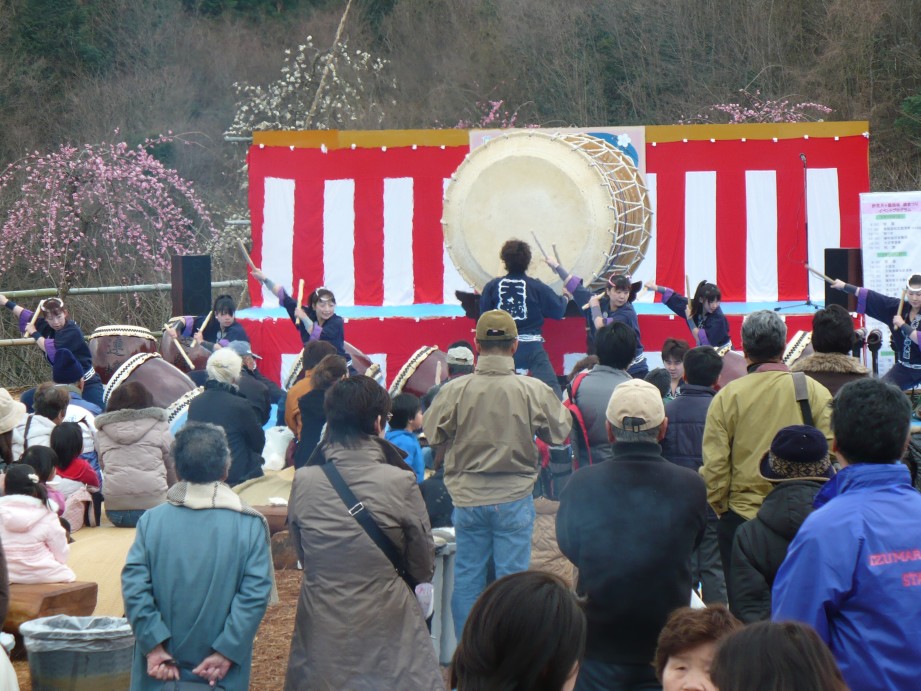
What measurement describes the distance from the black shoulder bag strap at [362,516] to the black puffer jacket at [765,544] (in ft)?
3.38

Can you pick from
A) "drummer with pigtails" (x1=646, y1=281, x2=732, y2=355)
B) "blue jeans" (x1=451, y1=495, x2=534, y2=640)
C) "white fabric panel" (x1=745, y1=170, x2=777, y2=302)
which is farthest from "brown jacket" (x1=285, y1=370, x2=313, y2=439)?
"white fabric panel" (x1=745, y1=170, x2=777, y2=302)

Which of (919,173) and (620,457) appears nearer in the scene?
(620,457)

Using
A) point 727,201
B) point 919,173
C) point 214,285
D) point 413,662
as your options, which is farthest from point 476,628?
point 919,173

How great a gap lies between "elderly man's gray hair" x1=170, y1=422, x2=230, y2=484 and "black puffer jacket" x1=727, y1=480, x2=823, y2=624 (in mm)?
1557

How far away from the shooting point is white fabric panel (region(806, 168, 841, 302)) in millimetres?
10805

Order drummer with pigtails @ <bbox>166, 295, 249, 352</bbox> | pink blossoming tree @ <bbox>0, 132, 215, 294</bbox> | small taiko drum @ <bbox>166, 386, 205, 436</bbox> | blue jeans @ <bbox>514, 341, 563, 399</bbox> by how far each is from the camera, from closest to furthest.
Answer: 1. small taiko drum @ <bbox>166, 386, 205, 436</bbox>
2. blue jeans @ <bbox>514, 341, 563, 399</bbox>
3. drummer with pigtails @ <bbox>166, 295, 249, 352</bbox>
4. pink blossoming tree @ <bbox>0, 132, 215, 294</bbox>

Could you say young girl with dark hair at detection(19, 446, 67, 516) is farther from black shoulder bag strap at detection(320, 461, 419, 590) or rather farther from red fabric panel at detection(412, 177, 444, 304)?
red fabric panel at detection(412, 177, 444, 304)

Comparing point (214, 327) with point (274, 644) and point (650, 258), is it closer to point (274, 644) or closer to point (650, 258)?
point (650, 258)

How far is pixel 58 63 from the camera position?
76.2 feet

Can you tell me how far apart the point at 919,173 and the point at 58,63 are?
52.7 feet

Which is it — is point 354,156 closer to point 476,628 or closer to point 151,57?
point 476,628

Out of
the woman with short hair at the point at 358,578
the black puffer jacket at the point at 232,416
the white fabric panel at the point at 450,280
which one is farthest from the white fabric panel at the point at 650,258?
the woman with short hair at the point at 358,578

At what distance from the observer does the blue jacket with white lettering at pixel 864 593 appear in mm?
2525

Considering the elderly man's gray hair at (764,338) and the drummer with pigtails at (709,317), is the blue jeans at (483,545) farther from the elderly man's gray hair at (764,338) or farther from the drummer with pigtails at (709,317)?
the drummer with pigtails at (709,317)
